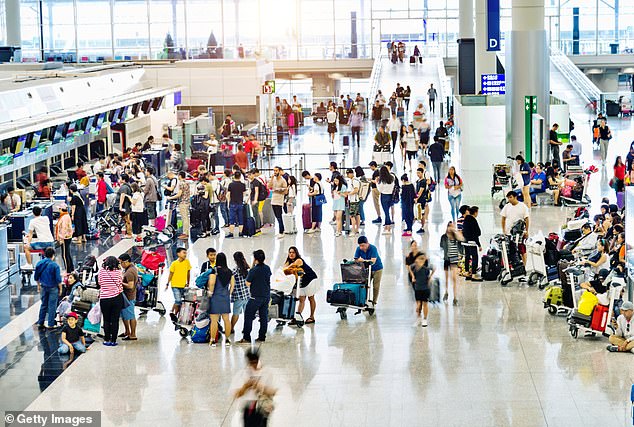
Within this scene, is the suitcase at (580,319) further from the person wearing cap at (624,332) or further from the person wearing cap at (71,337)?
the person wearing cap at (71,337)

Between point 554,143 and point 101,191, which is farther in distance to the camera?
point 554,143

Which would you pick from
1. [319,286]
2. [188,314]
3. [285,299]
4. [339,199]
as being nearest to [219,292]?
[188,314]

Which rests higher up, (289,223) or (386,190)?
(386,190)

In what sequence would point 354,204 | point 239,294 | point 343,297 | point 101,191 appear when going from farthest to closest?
point 101,191 < point 354,204 < point 343,297 < point 239,294

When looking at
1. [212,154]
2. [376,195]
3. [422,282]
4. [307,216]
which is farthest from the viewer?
[212,154]

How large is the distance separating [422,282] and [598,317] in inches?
90.1

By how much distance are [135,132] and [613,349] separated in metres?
23.9

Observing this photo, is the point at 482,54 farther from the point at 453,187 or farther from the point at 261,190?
the point at 261,190

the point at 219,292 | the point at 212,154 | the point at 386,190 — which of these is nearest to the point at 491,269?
the point at 386,190

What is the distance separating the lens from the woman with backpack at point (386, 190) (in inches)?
892

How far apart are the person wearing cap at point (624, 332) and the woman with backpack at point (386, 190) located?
8.93 metres

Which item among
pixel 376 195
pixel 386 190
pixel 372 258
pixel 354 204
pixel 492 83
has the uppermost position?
pixel 492 83

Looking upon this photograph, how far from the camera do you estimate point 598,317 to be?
47.5ft

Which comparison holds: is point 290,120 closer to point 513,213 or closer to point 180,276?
point 513,213
